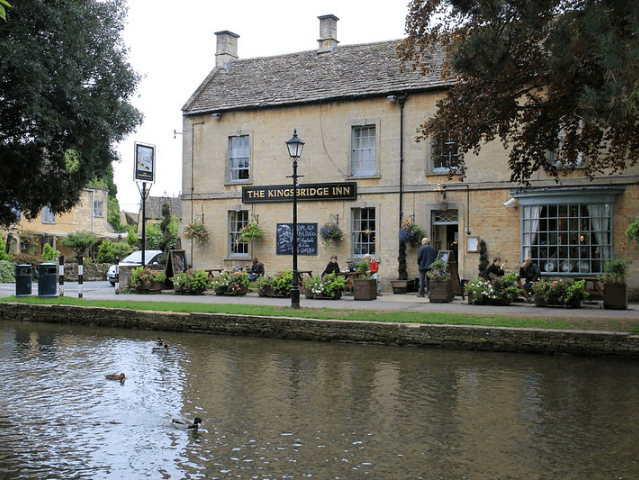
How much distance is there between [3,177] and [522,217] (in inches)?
599

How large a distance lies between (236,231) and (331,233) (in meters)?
4.30

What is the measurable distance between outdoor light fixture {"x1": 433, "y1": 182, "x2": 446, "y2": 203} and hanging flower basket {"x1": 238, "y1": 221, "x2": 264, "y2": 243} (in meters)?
6.68

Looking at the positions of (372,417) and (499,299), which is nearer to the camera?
(372,417)

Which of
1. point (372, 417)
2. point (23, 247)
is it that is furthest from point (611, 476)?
point (23, 247)

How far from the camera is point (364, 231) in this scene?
2369 cm

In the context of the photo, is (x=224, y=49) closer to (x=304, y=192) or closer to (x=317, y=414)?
(x=304, y=192)

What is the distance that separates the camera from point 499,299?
1781 cm

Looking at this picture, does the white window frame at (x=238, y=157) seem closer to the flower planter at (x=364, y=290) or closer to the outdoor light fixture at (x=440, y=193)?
the outdoor light fixture at (x=440, y=193)

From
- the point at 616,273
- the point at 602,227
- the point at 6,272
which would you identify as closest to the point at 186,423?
the point at 616,273

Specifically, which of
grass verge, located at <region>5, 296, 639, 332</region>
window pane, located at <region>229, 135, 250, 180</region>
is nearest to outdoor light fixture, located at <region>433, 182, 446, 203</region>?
window pane, located at <region>229, 135, 250, 180</region>

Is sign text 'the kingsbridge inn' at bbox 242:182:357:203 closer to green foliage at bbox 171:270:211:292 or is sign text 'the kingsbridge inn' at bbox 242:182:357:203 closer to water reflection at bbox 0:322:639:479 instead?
green foliage at bbox 171:270:211:292

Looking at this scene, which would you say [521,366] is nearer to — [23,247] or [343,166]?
[343,166]

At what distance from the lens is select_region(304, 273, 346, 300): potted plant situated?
65.5ft

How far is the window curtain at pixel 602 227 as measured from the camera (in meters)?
19.8
